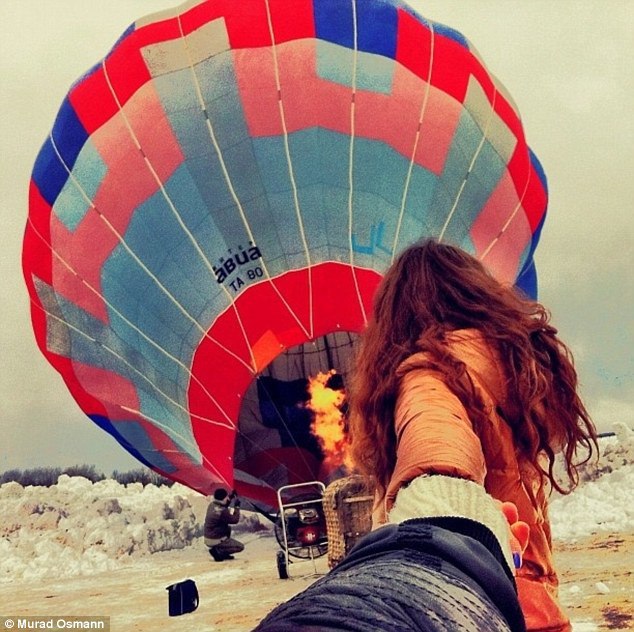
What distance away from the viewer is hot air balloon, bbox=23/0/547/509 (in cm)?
707

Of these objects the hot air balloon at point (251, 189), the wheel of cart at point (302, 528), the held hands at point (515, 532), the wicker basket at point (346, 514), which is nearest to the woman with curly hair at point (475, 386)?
the held hands at point (515, 532)

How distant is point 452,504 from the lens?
37.2 inches

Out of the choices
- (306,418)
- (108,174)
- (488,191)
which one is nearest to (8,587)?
(306,418)

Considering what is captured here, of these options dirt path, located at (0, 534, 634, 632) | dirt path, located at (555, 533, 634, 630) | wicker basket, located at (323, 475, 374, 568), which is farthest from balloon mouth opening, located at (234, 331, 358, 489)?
dirt path, located at (555, 533, 634, 630)

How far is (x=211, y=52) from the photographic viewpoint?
277 inches

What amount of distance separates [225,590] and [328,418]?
197cm

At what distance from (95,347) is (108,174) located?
1.84 metres

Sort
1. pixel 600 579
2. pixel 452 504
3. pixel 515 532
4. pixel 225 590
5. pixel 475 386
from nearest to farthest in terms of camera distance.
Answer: pixel 452 504 < pixel 515 532 < pixel 475 386 < pixel 600 579 < pixel 225 590

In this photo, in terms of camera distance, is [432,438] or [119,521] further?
[119,521]

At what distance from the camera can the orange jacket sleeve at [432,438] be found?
1066 mm

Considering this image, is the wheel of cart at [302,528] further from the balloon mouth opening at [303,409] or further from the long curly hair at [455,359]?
the long curly hair at [455,359]

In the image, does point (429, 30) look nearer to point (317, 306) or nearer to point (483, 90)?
point (483, 90)

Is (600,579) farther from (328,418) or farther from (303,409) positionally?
(303,409)

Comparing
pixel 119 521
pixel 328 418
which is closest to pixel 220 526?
pixel 328 418
